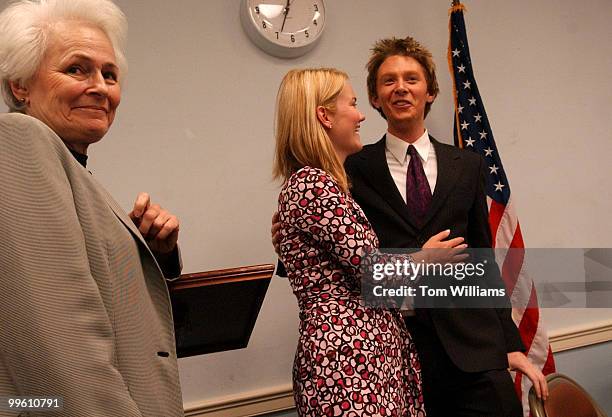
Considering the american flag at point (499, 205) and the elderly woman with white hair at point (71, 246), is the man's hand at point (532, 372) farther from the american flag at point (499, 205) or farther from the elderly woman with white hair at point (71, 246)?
the elderly woman with white hair at point (71, 246)

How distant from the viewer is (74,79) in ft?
3.88

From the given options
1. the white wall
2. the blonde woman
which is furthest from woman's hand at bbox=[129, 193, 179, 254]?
the white wall

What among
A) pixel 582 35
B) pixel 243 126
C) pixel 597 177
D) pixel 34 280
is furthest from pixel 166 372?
pixel 582 35

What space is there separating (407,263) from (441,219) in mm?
402

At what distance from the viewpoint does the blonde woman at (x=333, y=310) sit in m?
1.52

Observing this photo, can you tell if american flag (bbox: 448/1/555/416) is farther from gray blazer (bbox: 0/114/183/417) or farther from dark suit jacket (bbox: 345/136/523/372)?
gray blazer (bbox: 0/114/183/417)

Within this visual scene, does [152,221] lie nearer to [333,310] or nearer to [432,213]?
[333,310]

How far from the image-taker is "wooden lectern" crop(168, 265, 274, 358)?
1.29 m

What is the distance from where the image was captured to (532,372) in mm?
1899

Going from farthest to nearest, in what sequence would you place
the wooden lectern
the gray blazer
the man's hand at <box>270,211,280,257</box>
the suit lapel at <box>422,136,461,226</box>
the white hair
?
the suit lapel at <box>422,136,461,226</box> < the man's hand at <box>270,211,280,257</box> < the wooden lectern < the white hair < the gray blazer

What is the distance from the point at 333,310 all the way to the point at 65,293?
0.84 meters

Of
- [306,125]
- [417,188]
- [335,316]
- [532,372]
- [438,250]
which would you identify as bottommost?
[532,372]

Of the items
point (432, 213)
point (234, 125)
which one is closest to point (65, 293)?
point (432, 213)

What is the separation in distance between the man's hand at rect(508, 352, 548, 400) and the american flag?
852 millimetres
